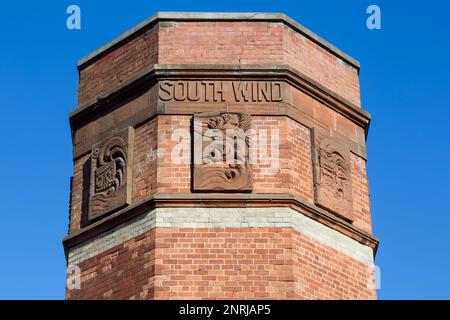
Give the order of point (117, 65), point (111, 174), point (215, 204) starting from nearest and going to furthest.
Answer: point (215, 204) → point (111, 174) → point (117, 65)

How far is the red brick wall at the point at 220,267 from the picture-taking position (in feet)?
50.3

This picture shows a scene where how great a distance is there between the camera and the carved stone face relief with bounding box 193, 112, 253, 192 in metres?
16.0

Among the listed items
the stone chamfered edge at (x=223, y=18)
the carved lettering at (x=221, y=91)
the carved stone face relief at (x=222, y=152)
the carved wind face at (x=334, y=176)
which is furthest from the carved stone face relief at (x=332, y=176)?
the stone chamfered edge at (x=223, y=18)

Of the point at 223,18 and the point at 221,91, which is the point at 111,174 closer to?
the point at 221,91

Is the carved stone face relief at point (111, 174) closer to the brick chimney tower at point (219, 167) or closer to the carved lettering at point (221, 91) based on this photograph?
the brick chimney tower at point (219, 167)

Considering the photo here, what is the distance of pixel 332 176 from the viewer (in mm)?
16719

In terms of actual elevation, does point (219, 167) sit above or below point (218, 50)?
below

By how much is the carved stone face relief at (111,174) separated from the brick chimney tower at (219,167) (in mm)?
20

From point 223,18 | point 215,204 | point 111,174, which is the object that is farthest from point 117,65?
point 215,204

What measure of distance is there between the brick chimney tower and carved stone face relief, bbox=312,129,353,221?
21mm

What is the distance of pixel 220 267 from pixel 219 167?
1.35 meters

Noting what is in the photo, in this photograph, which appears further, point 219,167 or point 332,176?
point 332,176
